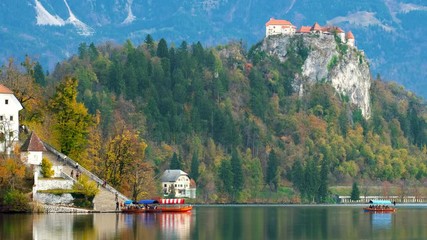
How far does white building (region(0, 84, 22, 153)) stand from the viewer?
13600 cm

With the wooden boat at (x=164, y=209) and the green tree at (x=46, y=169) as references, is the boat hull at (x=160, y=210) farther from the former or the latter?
the green tree at (x=46, y=169)

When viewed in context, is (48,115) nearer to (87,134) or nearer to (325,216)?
(87,134)

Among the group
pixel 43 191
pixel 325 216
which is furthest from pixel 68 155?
pixel 325 216

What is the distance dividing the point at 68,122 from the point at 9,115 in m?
8.50

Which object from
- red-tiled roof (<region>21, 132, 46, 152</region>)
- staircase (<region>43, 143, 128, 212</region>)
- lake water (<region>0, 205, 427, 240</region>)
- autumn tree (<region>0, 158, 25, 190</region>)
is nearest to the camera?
lake water (<region>0, 205, 427, 240</region>)

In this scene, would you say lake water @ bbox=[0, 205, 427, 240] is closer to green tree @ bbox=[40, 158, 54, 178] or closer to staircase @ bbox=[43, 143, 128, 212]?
staircase @ bbox=[43, 143, 128, 212]

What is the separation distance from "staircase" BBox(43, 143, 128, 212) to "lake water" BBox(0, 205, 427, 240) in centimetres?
496

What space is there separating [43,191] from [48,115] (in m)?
17.7

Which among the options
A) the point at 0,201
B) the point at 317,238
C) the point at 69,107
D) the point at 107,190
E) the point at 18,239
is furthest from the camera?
the point at 69,107

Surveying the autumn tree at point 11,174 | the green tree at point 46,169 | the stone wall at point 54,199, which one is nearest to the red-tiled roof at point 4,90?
the green tree at point 46,169

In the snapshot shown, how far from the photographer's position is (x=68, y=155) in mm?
142625

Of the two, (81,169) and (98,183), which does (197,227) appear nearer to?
(98,183)

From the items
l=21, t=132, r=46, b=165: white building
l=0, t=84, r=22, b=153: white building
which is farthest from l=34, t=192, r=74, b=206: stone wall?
l=0, t=84, r=22, b=153: white building

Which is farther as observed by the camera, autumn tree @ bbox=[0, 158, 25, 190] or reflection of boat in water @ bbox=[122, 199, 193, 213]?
reflection of boat in water @ bbox=[122, 199, 193, 213]
